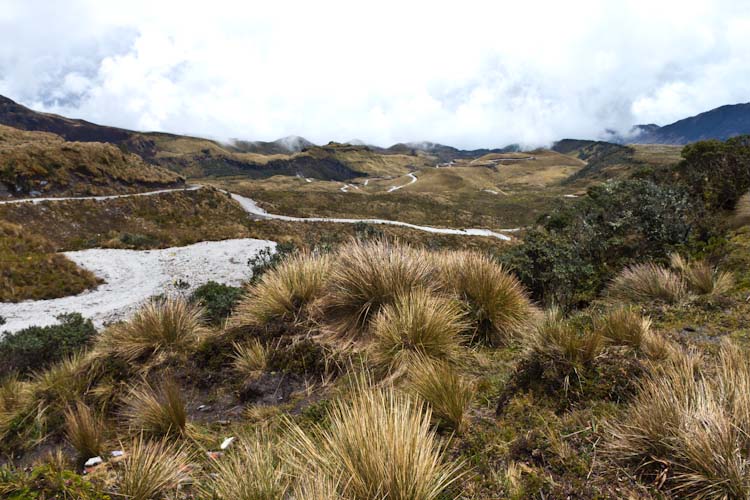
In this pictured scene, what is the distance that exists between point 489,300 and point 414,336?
1527 millimetres

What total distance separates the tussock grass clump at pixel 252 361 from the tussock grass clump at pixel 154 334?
49.0 inches

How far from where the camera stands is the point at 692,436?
1938 mm

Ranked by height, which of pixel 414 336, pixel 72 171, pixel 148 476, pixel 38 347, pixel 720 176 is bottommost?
pixel 38 347

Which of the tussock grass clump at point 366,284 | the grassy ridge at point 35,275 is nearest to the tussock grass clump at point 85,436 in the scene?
the tussock grass clump at point 366,284

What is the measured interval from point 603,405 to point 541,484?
101 cm

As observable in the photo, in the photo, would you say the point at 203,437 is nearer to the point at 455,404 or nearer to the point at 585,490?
the point at 455,404

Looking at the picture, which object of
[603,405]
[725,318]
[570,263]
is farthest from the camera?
[570,263]

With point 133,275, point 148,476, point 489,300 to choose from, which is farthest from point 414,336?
point 133,275

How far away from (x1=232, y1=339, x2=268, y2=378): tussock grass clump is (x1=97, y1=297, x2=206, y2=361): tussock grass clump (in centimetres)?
124

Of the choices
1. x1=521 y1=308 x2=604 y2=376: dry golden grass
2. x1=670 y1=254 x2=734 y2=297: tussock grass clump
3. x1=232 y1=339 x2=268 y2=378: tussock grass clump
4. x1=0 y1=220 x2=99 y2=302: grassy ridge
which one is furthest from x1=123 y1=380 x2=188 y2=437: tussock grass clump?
x1=0 y1=220 x2=99 y2=302: grassy ridge

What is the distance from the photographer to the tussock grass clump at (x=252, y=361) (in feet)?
15.8

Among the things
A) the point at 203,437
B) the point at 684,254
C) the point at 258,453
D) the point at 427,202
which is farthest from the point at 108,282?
the point at 427,202

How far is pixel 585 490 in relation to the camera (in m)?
2.10

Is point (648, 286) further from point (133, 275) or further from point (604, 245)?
point (133, 275)
